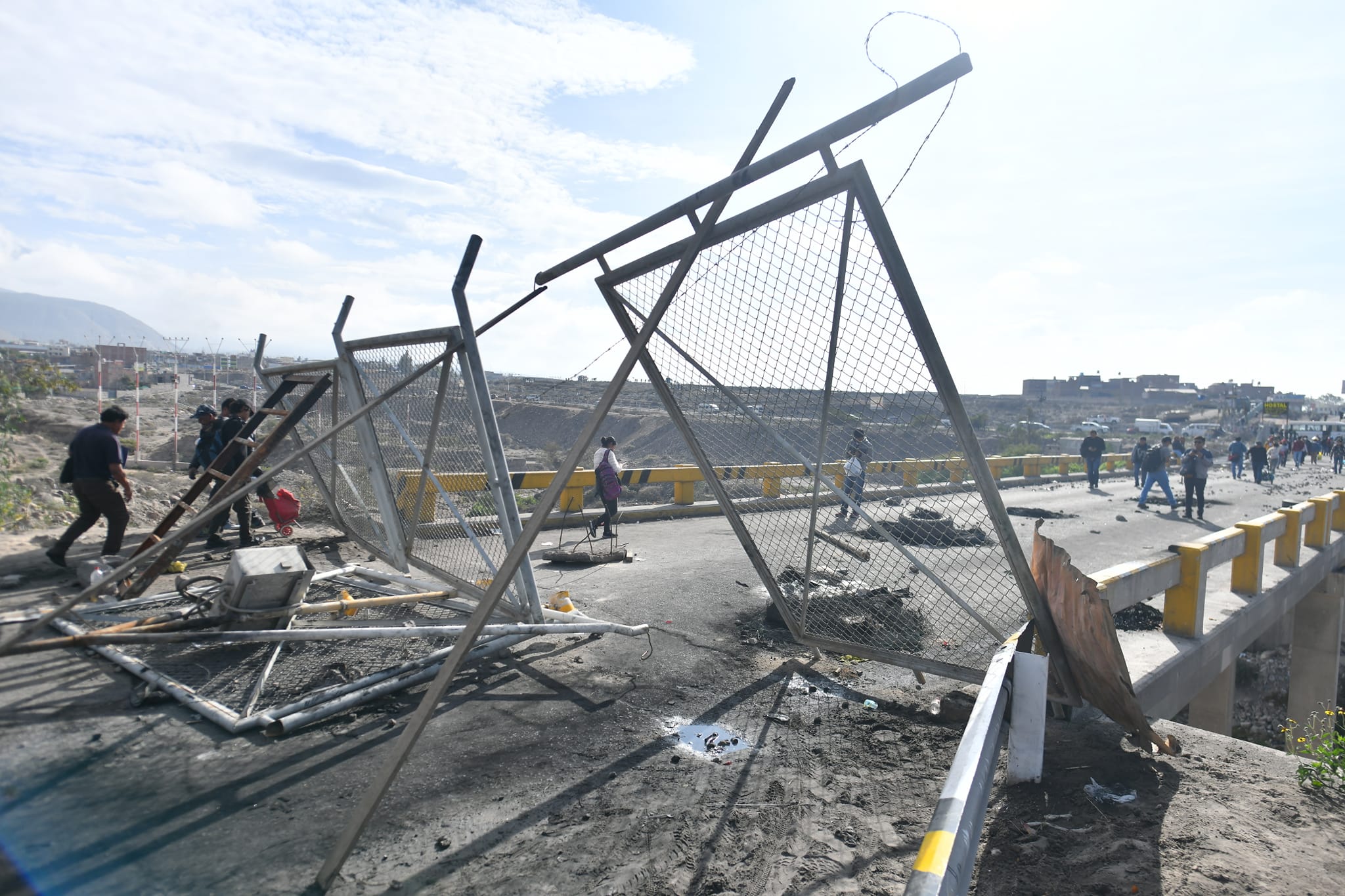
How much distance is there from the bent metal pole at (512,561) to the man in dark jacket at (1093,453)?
20658 mm

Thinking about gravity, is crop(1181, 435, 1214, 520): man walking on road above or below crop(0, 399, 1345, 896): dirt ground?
above

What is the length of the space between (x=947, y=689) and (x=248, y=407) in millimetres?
7861

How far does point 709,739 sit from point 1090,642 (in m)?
1.90

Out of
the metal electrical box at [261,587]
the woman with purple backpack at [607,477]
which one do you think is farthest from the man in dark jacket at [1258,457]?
the metal electrical box at [261,587]

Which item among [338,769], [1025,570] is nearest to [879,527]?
[1025,570]

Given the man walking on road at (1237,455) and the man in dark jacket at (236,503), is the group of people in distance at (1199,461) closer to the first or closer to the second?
the man walking on road at (1237,455)

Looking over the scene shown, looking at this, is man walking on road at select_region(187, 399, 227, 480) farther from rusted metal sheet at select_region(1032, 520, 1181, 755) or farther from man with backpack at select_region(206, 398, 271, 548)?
rusted metal sheet at select_region(1032, 520, 1181, 755)

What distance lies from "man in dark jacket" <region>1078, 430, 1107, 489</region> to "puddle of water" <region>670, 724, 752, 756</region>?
65.4 feet

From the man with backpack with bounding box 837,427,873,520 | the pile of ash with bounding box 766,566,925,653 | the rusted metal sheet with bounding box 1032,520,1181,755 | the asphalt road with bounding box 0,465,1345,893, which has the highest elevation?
the man with backpack with bounding box 837,427,873,520

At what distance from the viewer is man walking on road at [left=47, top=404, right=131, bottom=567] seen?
6922 mm

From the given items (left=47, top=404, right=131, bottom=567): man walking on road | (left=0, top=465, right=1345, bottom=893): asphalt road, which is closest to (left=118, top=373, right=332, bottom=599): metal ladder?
(left=0, top=465, right=1345, bottom=893): asphalt road

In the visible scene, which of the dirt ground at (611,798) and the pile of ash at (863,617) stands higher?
the pile of ash at (863,617)

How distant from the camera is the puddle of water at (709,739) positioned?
3.84m

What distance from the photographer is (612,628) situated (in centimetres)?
517
